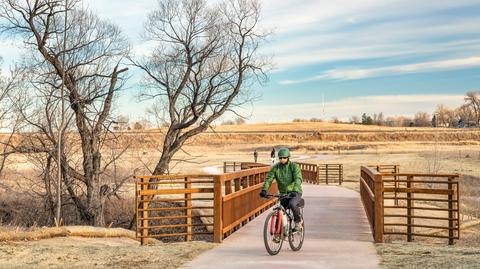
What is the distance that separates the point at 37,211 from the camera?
28000mm

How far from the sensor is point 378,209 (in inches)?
502

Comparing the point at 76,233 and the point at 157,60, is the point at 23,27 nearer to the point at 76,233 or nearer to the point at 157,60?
the point at 157,60

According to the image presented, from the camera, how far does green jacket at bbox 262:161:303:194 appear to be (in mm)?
10891

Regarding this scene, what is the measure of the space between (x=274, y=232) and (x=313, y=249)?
1.29m

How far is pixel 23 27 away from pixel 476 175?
33.8 meters

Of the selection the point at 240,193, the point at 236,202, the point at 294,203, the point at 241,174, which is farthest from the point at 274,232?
the point at 241,174

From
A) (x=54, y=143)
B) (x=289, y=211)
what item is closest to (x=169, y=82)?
(x=54, y=143)

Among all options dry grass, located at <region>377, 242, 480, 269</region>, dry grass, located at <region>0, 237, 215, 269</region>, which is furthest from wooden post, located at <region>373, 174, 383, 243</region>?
dry grass, located at <region>0, 237, 215, 269</region>

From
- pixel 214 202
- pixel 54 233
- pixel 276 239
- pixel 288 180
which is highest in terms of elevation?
pixel 288 180

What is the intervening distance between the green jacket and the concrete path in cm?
119

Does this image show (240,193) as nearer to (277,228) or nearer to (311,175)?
(277,228)

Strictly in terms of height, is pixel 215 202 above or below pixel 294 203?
below

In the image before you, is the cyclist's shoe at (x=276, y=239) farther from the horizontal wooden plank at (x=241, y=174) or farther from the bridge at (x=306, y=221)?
the horizontal wooden plank at (x=241, y=174)

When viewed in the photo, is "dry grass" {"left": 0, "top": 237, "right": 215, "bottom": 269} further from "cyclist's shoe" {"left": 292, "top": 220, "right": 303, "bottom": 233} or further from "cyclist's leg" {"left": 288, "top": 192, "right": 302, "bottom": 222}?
Result: "cyclist's leg" {"left": 288, "top": 192, "right": 302, "bottom": 222}
